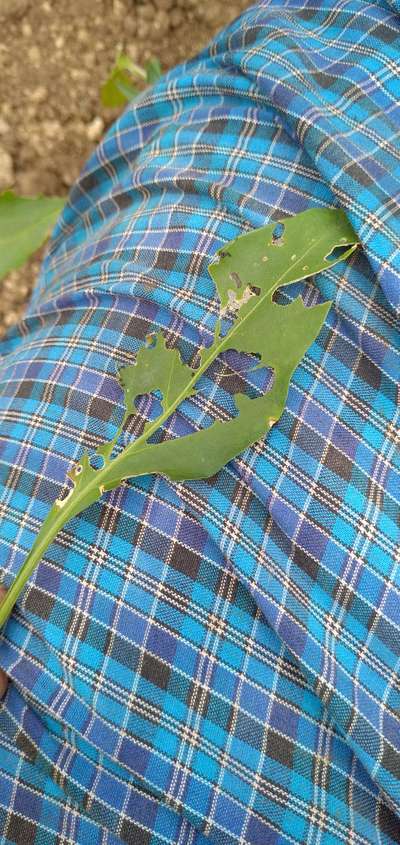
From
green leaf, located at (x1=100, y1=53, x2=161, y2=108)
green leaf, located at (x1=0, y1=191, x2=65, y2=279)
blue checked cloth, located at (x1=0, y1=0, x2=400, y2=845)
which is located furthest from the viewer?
green leaf, located at (x1=100, y1=53, x2=161, y2=108)

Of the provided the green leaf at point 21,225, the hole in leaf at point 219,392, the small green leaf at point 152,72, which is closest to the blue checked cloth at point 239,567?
the hole in leaf at point 219,392

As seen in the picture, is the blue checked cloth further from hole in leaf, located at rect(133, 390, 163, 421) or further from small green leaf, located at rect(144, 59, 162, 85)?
small green leaf, located at rect(144, 59, 162, 85)

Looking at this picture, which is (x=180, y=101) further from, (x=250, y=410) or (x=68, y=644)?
(x=68, y=644)

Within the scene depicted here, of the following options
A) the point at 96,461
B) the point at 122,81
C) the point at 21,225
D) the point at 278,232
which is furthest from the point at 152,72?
the point at 96,461

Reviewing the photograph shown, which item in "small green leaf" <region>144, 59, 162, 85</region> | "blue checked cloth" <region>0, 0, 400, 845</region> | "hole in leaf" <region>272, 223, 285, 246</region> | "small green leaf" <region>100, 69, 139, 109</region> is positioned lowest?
"blue checked cloth" <region>0, 0, 400, 845</region>

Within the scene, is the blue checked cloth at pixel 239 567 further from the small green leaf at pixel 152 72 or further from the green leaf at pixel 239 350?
the small green leaf at pixel 152 72

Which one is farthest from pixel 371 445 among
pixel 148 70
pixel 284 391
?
pixel 148 70

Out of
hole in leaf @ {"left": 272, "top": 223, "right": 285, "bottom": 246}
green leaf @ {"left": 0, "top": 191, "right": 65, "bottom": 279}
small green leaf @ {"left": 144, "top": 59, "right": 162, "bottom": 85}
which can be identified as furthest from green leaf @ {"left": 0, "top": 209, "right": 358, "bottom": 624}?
small green leaf @ {"left": 144, "top": 59, "right": 162, "bottom": 85}
